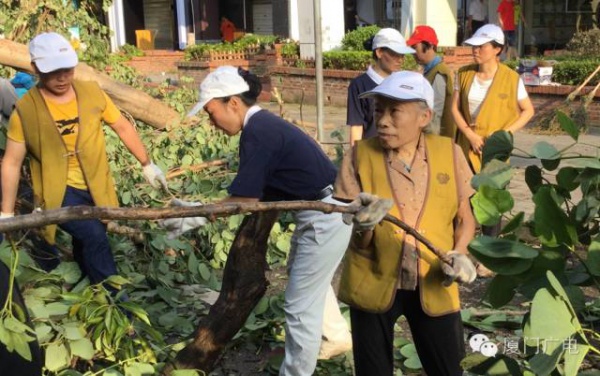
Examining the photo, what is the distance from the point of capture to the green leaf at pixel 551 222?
93.7 inches

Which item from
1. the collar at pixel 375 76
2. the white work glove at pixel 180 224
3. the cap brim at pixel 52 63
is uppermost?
the cap brim at pixel 52 63

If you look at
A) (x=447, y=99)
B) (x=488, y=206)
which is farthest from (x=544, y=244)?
(x=447, y=99)

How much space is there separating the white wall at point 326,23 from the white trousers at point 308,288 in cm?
1328

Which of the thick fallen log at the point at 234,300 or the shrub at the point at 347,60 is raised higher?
the shrub at the point at 347,60

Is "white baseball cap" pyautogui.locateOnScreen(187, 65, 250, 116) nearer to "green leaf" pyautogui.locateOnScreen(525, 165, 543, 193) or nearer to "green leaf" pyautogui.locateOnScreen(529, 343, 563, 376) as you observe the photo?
"green leaf" pyautogui.locateOnScreen(525, 165, 543, 193)

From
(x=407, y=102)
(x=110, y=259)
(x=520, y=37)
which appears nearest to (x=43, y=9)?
(x=110, y=259)

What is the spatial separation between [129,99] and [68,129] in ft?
10.8

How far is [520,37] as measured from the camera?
1694cm

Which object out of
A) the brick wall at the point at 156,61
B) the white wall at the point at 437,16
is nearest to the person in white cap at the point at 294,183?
the white wall at the point at 437,16

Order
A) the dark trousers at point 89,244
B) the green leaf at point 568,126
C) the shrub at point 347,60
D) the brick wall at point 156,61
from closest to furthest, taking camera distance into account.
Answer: the green leaf at point 568,126, the dark trousers at point 89,244, the shrub at point 347,60, the brick wall at point 156,61

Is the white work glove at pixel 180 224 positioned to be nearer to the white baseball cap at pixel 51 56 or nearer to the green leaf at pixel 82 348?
the green leaf at pixel 82 348

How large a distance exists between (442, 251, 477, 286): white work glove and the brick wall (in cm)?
1996

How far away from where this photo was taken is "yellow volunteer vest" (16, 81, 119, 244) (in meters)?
4.43

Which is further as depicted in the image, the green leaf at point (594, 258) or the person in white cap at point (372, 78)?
the person in white cap at point (372, 78)
